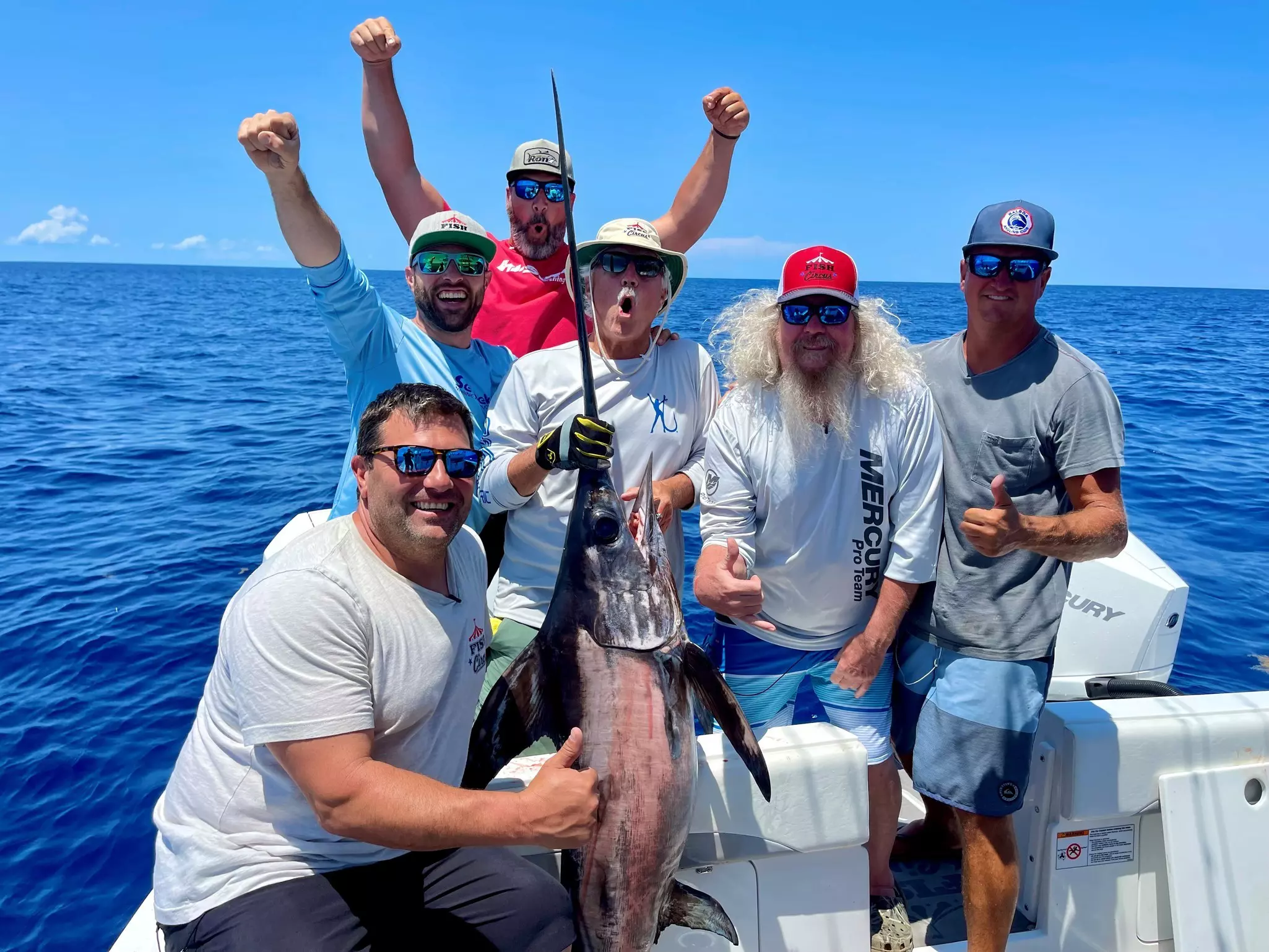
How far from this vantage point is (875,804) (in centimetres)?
287

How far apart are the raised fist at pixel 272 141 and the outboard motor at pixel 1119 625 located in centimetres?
380

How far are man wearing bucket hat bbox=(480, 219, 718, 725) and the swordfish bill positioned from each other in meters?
0.65

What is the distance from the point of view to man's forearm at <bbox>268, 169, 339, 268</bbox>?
8.78 feet

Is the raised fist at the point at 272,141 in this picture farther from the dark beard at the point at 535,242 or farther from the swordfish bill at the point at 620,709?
the dark beard at the point at 535,242

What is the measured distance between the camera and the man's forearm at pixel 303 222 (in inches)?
105

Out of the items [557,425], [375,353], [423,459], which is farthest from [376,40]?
[423,459]

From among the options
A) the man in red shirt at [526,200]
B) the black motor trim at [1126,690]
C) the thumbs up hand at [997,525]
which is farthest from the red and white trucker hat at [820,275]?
the black motor trim at [1126,690]

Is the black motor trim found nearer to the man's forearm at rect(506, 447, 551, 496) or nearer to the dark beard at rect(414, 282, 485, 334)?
the man's forearm at rect(506, 447, 551, 496)

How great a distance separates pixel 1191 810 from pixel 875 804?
38.6 inches

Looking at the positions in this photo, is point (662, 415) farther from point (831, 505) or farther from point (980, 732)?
point (980, 732)

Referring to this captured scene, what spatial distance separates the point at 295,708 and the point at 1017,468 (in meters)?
2.13

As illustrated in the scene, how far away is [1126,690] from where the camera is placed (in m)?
3.57

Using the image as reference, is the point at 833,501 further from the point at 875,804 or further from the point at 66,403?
the point at 66,403

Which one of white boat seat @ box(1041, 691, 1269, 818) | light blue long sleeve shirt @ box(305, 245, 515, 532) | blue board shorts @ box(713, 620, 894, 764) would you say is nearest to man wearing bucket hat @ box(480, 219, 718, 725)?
light blue long sleeve shirt @ box(305, 245, 515, 532)
